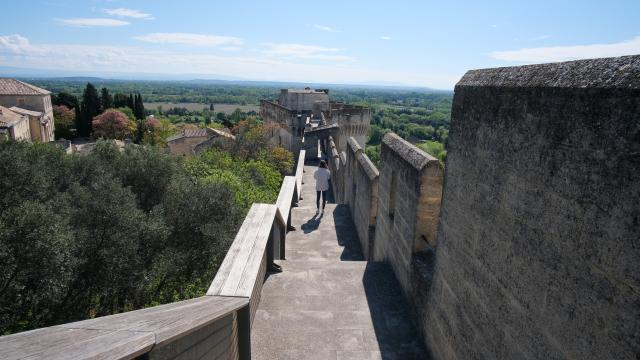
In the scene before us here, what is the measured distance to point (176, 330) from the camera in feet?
8.06

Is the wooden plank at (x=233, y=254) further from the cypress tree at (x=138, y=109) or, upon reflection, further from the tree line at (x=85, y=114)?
the cypress tree at (x=138, y=109)

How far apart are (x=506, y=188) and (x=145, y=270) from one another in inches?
384

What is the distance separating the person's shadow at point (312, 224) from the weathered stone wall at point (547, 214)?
5.81 meters

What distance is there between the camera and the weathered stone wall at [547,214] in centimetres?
200

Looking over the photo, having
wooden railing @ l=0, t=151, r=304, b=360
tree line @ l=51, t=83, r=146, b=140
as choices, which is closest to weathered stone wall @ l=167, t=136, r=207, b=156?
tree line @ l=51, t=83, r=146, b=140

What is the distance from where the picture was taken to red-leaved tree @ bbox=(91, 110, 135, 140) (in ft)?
165

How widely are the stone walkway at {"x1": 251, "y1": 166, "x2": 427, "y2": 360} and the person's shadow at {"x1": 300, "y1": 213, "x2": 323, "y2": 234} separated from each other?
280cm

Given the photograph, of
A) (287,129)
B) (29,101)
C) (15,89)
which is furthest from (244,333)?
(15,89)

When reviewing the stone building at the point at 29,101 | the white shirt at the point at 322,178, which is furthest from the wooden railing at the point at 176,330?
→ the stone building at the point at 29,101

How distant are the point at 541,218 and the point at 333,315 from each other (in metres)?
3.28

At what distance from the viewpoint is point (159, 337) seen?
7.40ft

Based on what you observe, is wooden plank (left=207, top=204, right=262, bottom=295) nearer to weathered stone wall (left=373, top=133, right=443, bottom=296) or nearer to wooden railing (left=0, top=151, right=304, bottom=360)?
wooden railing (left=0, top=151, right=304, bottom=360)

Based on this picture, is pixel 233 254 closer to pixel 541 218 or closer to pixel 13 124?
pixel 541 218

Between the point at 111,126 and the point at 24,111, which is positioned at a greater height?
the point at 24,111
